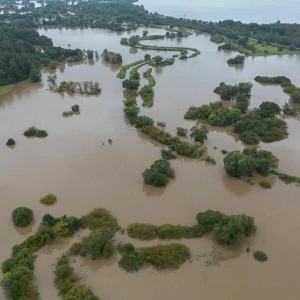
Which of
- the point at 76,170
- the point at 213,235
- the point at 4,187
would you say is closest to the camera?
the point at 213,235

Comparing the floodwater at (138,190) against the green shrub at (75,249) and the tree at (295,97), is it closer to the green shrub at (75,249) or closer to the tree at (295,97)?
the green shrub at (75,249)

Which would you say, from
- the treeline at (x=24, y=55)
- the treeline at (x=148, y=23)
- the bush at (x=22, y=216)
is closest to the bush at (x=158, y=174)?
the bush at (x=22, y=216)

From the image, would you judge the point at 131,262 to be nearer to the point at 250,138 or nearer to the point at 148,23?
the point at 250,138

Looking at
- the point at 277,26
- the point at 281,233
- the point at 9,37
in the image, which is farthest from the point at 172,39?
the point at 281,233

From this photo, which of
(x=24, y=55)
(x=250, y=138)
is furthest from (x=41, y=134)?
(x=24, y=55)

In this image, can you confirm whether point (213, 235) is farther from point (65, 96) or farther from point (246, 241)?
point (65, 96)
